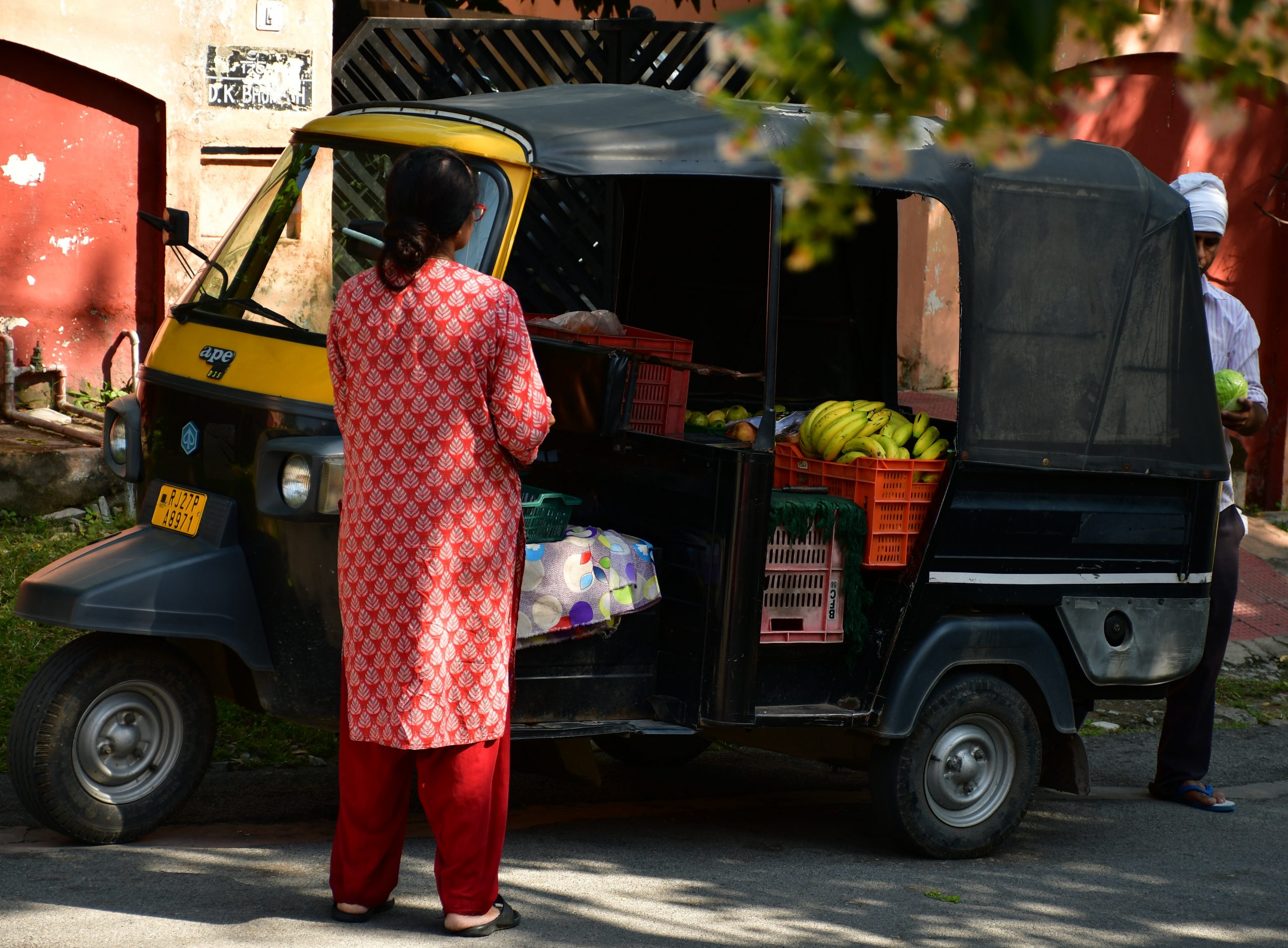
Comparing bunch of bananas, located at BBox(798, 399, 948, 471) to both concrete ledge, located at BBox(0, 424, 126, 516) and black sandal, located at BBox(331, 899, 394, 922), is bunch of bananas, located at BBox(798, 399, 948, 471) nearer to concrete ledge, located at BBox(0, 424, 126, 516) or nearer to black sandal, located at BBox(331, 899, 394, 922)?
black sandal, located at BBox(331, 899, 394, 922)

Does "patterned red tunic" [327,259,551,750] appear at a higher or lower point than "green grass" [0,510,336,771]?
higher

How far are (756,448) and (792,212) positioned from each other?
2593 mm

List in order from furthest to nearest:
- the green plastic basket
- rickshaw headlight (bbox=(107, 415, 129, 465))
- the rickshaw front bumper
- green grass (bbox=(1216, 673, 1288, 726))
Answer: green grass (bbox=(1216, 673, 1288, 726)) < rickshaw headlight (bbox=(107, 415, 129, 465)) < the green plastic basket < the rickshaw front bumper

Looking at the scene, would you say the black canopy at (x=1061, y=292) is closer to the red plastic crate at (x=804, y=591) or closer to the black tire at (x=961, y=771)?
the red plastic crate at (x=804, y=591)

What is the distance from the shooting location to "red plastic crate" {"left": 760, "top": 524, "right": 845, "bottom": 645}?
4.69 m

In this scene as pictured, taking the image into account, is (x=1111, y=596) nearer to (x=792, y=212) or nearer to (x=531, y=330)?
(x=531, y=330)

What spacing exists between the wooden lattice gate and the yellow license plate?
3.83 m

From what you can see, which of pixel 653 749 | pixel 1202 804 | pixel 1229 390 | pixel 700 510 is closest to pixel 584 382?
pixel 700 510

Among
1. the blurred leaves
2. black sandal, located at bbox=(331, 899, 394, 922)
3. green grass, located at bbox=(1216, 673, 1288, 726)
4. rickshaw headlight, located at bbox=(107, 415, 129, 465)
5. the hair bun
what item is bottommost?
black sandal, located at bbox=(331, 899, 394, 922)

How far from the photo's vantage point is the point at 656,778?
6.00 metres

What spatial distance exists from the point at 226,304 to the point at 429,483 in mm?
1463

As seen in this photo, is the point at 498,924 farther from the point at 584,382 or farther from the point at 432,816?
the point at 584,382

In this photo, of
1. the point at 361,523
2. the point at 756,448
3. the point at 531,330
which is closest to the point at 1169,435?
the point at 756,448

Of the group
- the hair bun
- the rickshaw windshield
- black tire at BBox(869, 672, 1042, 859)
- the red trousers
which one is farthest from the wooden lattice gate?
the red trousers
